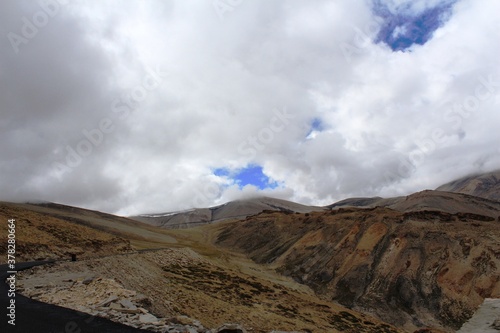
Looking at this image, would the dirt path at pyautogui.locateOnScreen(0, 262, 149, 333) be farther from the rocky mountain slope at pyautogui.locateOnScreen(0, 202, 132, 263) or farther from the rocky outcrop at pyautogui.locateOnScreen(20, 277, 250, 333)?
the rocky mountain slope at pyautogui.locateOnScreen(0, 202, 132, 263)

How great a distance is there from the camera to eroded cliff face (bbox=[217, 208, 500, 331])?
4122cm

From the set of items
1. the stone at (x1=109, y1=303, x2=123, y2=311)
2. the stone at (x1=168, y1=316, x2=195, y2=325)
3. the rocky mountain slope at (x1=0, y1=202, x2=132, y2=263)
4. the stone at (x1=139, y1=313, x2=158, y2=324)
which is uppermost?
the rocky mountain slope at (x1=0, y1=202, x2=132, y2=263)

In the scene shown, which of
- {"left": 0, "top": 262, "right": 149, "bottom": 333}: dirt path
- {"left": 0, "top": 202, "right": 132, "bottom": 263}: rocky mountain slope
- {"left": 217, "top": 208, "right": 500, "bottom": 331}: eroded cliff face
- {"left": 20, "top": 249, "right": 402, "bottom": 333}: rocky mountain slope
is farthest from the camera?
{"left": 217, "top": 208, "right": 500, "bottom": 331}: eroded cliff face

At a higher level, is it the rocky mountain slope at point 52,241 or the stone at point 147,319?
the rocky mountain slope at point 52,241

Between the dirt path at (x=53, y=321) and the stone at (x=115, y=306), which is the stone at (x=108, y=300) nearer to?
the stone at (x=115, y=306)

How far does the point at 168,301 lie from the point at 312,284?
3896 centimetres

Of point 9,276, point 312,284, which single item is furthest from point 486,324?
point 312,284

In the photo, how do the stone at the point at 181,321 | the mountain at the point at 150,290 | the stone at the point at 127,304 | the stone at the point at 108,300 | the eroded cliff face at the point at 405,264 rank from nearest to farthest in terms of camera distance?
the stone at the point at 181,321 → the stone at the point at 127,304 → the stone at the point at 108,300 → the mountain at the point at 150,290 → the eroded cliff face at the point at 405,264

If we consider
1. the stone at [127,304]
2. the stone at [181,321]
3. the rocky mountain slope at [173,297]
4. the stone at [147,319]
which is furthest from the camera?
the rocky mountain slope at [173,297]

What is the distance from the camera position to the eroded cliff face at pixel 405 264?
41219 mm

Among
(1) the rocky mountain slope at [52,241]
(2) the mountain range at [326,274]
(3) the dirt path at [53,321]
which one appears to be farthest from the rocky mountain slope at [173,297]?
(1) the rocky mountain slope at [52,241]

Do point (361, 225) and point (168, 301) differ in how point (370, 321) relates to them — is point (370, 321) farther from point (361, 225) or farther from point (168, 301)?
point (361, 225)

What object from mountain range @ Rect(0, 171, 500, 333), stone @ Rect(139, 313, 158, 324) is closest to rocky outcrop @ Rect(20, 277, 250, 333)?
stone @ Rect(139, 313, 158, 324)

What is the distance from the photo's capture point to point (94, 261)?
29.2 m
